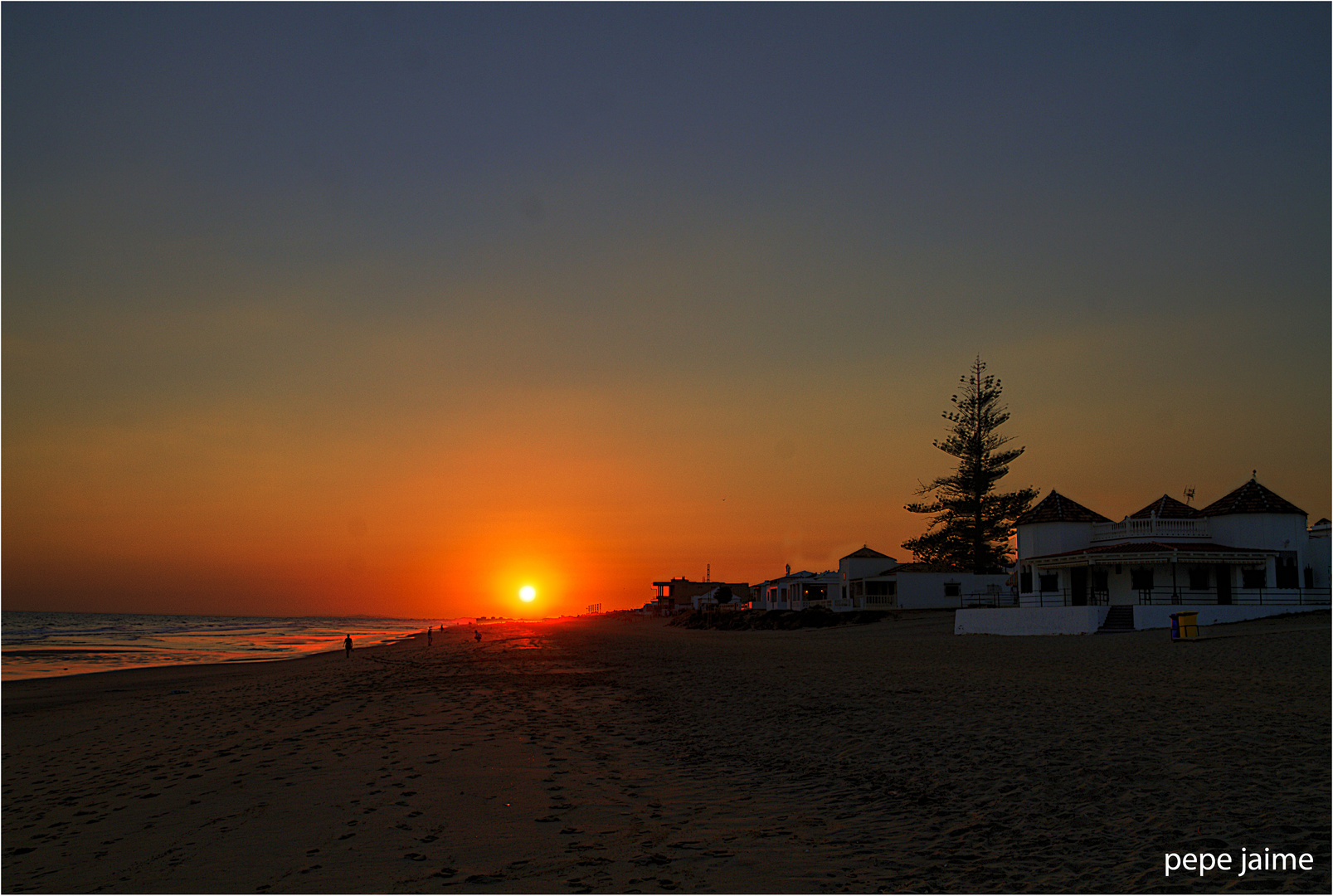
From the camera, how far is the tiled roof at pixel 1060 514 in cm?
3934

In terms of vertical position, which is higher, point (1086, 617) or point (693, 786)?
point (693, 786)

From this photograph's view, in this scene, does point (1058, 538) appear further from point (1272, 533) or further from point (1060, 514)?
point (1272, 533)

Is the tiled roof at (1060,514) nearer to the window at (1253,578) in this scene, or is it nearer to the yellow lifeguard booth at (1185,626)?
the window at (1253,578)

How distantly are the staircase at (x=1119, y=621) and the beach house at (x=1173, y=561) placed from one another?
34 millimetres

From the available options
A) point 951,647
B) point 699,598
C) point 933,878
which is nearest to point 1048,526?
point 951,647

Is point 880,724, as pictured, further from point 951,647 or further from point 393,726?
point 951,647

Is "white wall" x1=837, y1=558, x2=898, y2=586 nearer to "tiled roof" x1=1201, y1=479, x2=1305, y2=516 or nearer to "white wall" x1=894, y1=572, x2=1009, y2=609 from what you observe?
"white wall" x1=894, y1=572, x2=1009, y2=609

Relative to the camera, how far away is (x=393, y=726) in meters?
12.8

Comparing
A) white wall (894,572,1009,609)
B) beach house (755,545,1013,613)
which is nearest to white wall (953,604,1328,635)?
beach house (755,545,1013,613)

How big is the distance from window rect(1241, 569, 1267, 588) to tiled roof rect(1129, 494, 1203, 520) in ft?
11.0

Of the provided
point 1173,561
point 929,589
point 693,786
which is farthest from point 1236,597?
point 693,786

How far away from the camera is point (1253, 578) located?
114ft

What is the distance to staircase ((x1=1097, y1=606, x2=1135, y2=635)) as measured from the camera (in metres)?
30.6

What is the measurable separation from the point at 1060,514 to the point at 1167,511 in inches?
173
